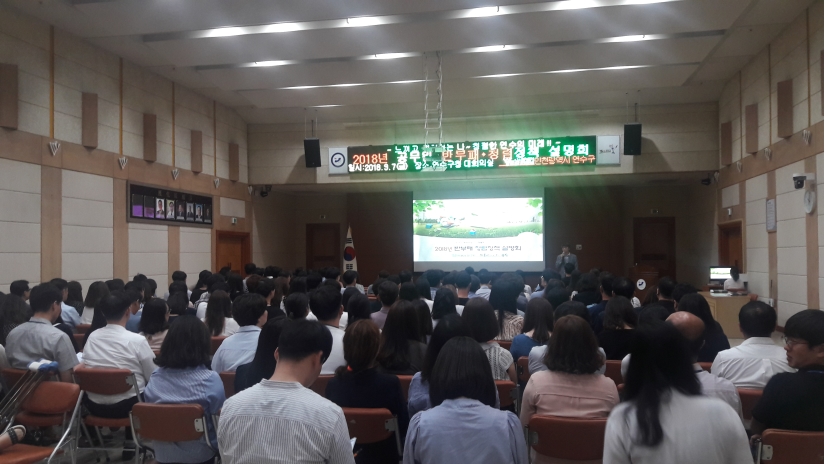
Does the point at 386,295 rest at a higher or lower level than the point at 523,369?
higher

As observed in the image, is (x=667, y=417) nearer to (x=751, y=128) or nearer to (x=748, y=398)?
(x=748, y=398)

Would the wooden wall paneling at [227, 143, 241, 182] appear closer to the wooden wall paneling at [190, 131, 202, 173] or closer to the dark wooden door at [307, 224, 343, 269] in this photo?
the wooden wall paneling at [190, 131, 202, 173]

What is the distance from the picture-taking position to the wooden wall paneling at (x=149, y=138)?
927 centimetres

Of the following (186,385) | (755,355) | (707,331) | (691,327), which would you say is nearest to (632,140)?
(707,331)

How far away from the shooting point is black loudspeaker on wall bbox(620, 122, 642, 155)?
10.7m

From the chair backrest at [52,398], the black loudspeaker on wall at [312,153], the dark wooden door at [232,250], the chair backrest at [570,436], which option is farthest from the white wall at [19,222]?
the chair backrest at [570,436]

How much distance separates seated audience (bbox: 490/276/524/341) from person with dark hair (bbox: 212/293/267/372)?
189 cm

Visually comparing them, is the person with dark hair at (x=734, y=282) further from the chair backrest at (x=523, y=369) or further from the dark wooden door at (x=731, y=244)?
the chair backrest at (x=523, y=369)

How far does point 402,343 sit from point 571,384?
1.04 meters

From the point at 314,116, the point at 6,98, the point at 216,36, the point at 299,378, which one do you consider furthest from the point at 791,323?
the point at 314,116

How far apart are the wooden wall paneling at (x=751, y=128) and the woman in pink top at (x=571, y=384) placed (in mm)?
8136

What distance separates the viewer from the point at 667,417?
152cm

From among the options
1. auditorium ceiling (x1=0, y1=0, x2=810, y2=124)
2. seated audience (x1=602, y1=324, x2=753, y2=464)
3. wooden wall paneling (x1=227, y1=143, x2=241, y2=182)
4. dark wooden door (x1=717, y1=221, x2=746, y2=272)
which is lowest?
seated audience (x1=602, y1=324, x2=753, y2=464)

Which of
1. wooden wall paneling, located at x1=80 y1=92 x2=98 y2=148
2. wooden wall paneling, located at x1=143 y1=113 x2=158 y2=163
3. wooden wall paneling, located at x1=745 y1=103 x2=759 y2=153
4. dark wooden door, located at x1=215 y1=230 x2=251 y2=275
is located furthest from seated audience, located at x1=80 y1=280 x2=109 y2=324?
wooden wall paneling, located at x1=745 y1=103 x2=759 y2=153
